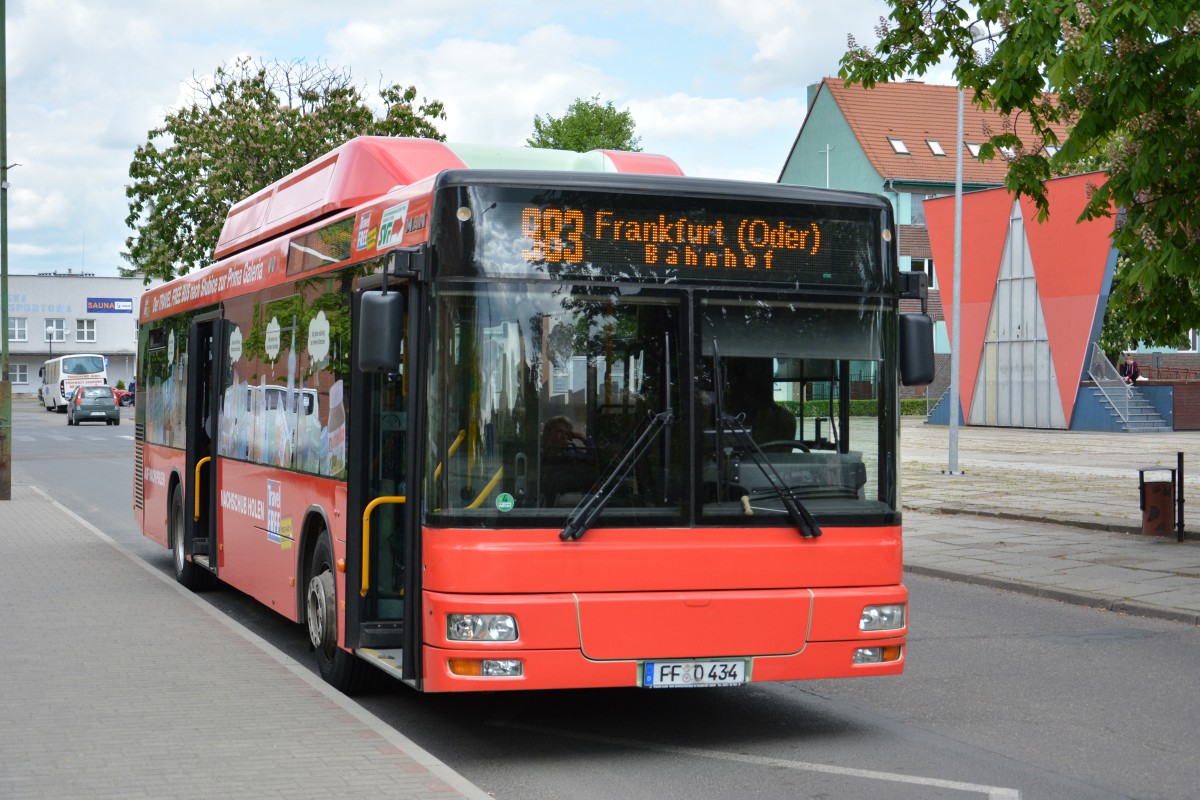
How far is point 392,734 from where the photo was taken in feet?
23.2

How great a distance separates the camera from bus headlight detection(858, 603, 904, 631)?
23.8 ft

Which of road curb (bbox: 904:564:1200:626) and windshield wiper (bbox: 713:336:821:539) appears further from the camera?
road curb (bbox: 904:564:1200:626)

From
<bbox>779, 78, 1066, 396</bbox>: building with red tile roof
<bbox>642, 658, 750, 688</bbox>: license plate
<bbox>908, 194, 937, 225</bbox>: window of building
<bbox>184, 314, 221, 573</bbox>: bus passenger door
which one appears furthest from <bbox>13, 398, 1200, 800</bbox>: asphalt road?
<bbox>908, 194, 937, 225</bbox>: window of building

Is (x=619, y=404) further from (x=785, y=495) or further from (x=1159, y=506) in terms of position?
(x=1159, y=506)

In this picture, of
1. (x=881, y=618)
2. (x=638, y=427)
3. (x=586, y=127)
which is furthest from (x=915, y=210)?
(x=638, y=427)

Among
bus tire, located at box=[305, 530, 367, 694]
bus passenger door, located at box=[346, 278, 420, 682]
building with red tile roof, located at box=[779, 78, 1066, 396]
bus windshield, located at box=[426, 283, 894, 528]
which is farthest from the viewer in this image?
building with red tile roof, located at box=[779, 78, 1066, 396]

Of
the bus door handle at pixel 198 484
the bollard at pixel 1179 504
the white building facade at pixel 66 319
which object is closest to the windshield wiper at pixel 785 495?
the bus door handle at pixel 198 484

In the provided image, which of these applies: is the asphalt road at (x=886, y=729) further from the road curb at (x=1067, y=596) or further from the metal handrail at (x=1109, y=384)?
the metal handrail at (x=1109, y=384)

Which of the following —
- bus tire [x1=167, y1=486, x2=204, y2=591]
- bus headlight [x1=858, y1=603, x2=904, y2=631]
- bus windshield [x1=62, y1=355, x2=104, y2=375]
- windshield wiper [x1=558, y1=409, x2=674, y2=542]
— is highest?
bus windshield [x1=62, y1=355, x2=104, y2=375]

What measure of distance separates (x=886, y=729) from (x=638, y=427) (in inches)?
84.4

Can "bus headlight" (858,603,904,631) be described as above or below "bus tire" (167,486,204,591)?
above

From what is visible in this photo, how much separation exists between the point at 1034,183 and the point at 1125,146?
1394 mm

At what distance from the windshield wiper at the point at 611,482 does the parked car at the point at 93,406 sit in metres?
59.1

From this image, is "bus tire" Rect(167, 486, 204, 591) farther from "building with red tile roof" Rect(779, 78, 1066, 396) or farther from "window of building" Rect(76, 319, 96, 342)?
"window of building" Rect(76, 319, 96, 342)
